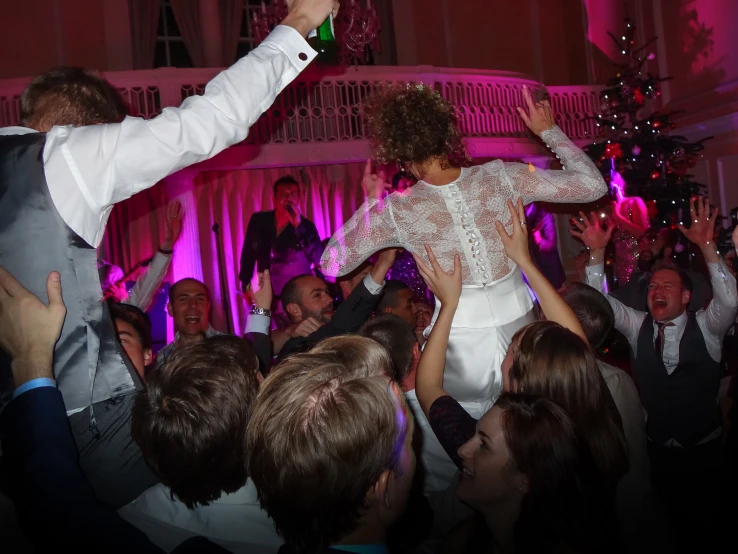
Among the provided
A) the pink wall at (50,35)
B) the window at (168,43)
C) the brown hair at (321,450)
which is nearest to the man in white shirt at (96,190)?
the brown hair at (321,450)

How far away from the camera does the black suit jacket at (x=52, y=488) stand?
1.02m

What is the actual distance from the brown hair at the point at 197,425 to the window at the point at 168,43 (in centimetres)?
932

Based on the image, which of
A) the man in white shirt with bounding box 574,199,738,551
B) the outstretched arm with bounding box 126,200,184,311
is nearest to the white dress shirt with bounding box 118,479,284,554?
the man in white shirt with bounding box 574,199,738,551

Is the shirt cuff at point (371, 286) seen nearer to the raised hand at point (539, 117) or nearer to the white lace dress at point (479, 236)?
the white lace dress at point (479, 236)

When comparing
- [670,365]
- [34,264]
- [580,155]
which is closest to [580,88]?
[670,365]

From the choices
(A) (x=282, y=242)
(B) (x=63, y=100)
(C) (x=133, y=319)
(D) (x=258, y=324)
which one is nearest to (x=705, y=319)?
(D) (x=258, y=324)

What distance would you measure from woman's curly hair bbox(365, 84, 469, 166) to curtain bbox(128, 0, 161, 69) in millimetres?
7885

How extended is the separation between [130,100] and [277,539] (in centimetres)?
734

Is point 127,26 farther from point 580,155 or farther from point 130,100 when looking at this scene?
point 580,155

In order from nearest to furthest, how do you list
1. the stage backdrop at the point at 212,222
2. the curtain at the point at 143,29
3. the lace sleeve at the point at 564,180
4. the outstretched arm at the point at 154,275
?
1. the lace sleeve at the point at 564,180
2. the outstretched arm at the point at 154,275
3. the stage backdrop at the point at 212,222
4. the curtain at the point at 143,29

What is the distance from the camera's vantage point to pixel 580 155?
2.53 meters

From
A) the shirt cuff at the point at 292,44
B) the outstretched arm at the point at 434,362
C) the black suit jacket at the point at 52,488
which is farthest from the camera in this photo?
the outstretched arm at the point at 434,362

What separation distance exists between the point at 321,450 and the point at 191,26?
9.63 meters

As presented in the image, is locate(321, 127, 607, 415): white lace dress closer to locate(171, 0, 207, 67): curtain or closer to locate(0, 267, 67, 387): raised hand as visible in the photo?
locate(0, 267, 67, 387): raised hand
